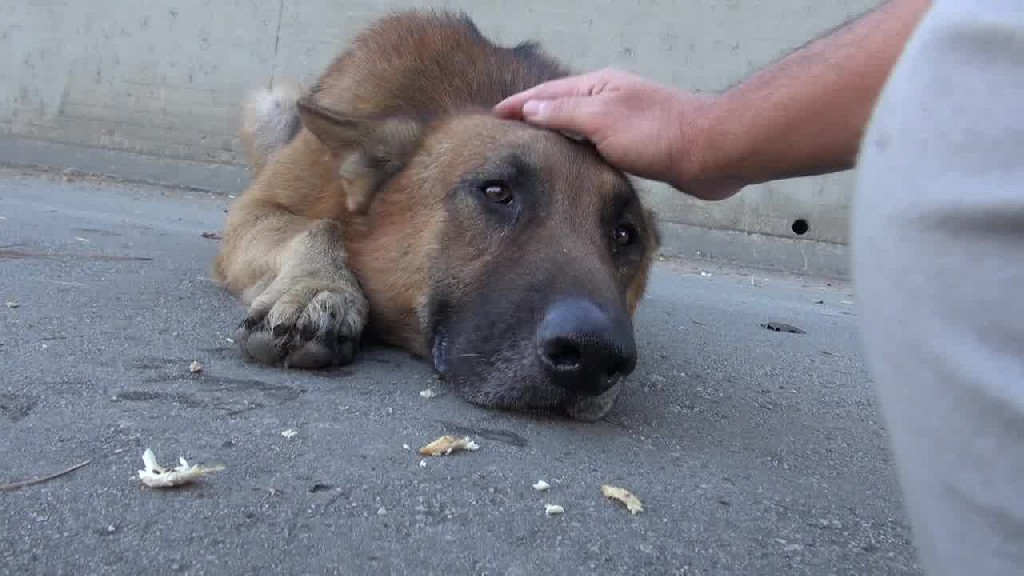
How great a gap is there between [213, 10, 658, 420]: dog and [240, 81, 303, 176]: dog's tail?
1.18 meters

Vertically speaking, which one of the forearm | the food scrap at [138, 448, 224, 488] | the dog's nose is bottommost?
the food scrap at [138, 448, 224, 488]

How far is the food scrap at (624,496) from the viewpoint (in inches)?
60.2

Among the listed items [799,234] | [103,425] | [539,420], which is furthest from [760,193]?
[103,425]

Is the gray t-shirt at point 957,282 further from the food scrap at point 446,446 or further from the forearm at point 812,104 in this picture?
the food scrap at point 446,446

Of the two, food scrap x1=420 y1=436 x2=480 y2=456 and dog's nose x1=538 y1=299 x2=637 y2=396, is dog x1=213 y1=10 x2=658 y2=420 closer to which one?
dog's nose x1=538 y1=299 x2=637 y2=396

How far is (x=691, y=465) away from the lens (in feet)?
6.09

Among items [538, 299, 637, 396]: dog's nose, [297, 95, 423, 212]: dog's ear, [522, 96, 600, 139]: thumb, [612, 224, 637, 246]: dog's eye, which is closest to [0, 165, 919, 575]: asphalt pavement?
[538, 299, 637, 396]: dog's nose

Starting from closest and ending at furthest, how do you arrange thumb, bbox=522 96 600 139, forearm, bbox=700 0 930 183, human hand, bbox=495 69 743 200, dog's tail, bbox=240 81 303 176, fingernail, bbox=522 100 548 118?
forearm, bbox=700 0 930 183 < human hand, bbox=495 69 743 200 < thumb, bbox=522 96 600 139 < fingernail, bbox=522 100 548 118 < dog's tail, bbox=240 81 303 176

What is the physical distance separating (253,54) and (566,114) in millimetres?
7548

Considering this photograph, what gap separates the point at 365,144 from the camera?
2.87 m

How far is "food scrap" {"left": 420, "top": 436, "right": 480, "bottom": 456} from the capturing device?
1662 millimetres

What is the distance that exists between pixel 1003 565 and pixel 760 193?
8.16 meters

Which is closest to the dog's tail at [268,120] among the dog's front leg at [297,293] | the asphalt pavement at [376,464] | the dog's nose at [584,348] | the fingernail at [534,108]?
the dog's front leg at [297,293]

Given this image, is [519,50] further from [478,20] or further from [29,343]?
[478,20]
